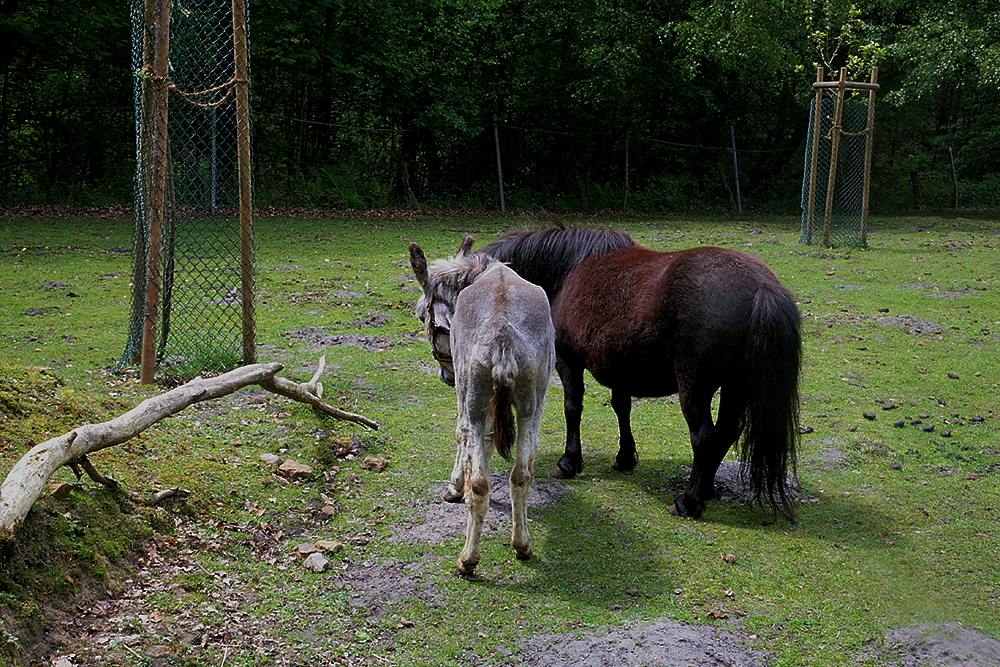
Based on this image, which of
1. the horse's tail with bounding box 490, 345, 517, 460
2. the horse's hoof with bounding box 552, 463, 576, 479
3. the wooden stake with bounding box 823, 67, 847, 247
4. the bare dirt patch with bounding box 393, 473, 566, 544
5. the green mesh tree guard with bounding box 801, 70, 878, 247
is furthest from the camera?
the green mesh tree guard with bounding box 801, 70, 878, 247

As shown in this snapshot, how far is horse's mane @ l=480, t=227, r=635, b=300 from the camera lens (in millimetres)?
6273

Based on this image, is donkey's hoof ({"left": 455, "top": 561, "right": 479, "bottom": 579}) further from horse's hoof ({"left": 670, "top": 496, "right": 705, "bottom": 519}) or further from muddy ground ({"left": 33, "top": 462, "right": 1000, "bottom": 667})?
horse's hoof ({"left": 670, "top": 496, "right": 705, "bottom": 519})

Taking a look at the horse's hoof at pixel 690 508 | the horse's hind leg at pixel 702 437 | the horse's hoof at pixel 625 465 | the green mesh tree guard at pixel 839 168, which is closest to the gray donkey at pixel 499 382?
the horse's hind leg at pixel 702 437

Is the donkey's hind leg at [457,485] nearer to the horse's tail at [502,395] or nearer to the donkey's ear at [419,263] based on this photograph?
the horse's tail at [502,395]

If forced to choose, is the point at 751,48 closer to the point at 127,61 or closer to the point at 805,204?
the point at 805,204

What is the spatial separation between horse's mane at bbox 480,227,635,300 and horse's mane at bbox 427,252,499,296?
93 centimetres

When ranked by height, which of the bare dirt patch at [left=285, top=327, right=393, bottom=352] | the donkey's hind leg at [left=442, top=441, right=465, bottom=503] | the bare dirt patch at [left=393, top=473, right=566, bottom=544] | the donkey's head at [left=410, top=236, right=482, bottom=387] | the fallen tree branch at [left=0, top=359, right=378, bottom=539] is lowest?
the bare dirt patch at [left=393, top=473, right=566, bottom=544]

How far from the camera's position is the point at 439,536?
4867 millimetres

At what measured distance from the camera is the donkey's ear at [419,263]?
16.6 feet

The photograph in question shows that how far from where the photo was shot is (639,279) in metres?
5.67

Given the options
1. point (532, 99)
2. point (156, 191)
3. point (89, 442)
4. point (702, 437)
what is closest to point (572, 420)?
point (702, 437)

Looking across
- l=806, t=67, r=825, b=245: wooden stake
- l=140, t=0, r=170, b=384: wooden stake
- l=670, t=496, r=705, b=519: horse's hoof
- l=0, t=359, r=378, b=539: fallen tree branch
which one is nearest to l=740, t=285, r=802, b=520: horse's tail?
l=670, t=496, r=705, b=519: horse's hoof

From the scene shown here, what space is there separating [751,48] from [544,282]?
16500mm

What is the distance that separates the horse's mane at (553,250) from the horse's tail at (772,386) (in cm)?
147
